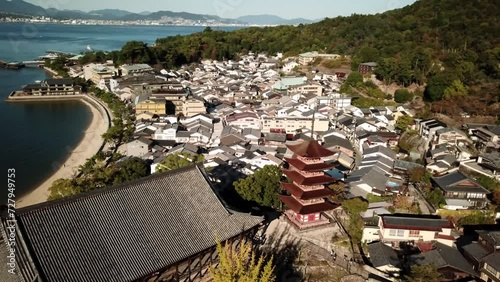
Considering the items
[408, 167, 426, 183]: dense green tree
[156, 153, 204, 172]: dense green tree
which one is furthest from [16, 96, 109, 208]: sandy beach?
[408, 167, 426, 183]: dense green tree

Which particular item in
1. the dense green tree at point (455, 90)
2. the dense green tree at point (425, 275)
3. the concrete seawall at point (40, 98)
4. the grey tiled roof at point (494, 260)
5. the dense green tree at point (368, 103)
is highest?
the dense green tree at point (455, 90)

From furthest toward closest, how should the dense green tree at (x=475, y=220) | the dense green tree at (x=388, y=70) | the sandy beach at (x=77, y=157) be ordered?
the dense green tree at (x=388, y=70)
the sandy beach at (x=77, y=157)
the dense green tree at (x=475, y=220)

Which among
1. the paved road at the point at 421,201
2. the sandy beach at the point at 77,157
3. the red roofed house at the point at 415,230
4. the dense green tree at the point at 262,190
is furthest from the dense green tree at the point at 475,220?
the sandy beach at the point at 77,157

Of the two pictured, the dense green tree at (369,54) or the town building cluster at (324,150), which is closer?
the town building cluster at (324,150)

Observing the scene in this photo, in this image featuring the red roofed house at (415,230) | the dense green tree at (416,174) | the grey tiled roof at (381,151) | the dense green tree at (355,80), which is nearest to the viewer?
the red roofed house at (415,230)

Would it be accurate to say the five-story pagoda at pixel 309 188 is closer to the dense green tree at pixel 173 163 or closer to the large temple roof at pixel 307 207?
the large temple roof at pixel 307 207

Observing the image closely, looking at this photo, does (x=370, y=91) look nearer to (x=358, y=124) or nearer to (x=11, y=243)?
(x=358, y=124)

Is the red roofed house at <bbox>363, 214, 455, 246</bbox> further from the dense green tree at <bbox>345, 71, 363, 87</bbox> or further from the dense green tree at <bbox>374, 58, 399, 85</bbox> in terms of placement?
the dense green tree at <bbox>345, 71, 363, 87</bbox>
